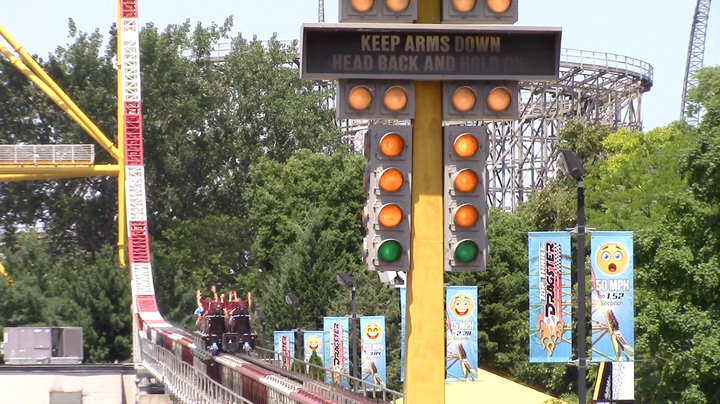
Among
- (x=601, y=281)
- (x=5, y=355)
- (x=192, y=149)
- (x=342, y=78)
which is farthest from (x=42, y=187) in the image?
(x=342, y=78)

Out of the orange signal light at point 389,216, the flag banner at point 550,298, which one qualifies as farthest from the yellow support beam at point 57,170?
the orange signal light at point 389,216

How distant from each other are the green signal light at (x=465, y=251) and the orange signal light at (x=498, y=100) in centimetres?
108

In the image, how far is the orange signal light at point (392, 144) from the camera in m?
10.2

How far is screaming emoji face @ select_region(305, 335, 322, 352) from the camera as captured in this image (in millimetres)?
44531

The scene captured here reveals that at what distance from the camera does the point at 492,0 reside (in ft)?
33.9

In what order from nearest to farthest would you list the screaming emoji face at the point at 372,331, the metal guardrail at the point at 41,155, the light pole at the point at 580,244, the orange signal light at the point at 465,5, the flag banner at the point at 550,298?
the orange signal light at the point at 465,5 → the light pole at the point at 580,244 → the flag banner at the point at 550,298 → the screaming emoji face at the point at 372,331 → the metal guardrail at the point at 41,155

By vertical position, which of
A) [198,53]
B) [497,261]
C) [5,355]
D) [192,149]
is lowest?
[5,355]

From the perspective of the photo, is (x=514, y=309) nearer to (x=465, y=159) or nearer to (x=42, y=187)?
(x=42, y=187)

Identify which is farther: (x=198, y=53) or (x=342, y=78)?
(x=198, y=53)

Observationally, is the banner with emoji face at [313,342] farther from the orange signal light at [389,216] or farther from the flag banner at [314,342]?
the orange signal light at [389,216]

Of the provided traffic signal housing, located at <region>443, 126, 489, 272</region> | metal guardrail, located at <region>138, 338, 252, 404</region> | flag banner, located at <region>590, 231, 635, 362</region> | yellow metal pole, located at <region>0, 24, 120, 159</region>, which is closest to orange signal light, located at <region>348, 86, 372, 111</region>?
traffic signal housing, located at <region>443, 126, 489, 272</region>

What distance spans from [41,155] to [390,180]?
244ft

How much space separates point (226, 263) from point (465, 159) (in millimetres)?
85658

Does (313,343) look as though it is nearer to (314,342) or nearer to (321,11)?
(314,342)
